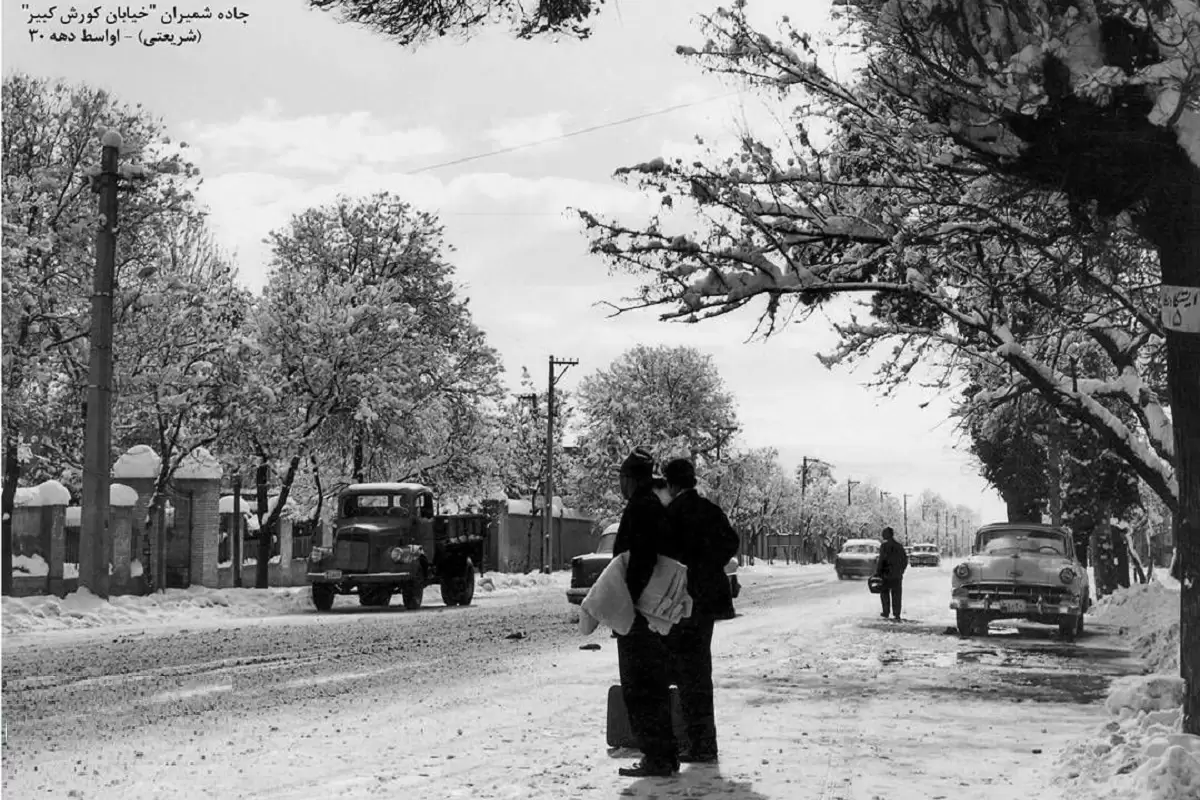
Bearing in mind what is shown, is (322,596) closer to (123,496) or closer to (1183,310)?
(123,496)

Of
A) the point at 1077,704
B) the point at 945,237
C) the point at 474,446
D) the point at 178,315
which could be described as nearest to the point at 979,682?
the point at 1077,704

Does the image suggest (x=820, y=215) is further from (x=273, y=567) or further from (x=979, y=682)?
(x=273, y=567)

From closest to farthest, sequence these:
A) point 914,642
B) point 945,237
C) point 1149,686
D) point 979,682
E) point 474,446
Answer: point 1149,686
point 945,237
point 979,682
point 914,642
point 474,446

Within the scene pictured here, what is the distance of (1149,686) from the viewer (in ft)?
30.7

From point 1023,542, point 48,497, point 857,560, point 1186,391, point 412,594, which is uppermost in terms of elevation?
point 1186,391

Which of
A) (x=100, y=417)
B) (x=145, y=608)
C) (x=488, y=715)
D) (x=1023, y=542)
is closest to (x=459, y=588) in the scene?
(x=145, y=608)

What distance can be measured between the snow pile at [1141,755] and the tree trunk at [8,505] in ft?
75.8

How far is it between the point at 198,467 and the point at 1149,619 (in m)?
22.3

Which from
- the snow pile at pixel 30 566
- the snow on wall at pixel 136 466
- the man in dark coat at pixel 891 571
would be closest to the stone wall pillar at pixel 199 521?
the snow on wall at pixel 136 466

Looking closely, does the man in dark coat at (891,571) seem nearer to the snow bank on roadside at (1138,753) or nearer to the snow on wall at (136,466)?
the snow bank on roadside at (1138,753)

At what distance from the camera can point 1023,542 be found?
20844mm

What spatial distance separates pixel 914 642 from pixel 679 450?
2089 inches

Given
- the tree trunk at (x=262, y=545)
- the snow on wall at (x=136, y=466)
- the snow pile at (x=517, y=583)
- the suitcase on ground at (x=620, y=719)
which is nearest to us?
the suitcase on ground at (x=620, y=719)

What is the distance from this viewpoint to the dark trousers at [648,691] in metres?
7.55
